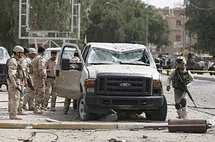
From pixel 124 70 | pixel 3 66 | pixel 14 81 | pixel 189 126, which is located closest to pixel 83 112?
pixel 124 70

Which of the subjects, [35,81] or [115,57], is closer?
[115,57]

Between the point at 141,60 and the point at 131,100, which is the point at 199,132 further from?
the point at 141,60

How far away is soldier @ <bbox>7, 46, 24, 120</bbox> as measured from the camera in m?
14.0

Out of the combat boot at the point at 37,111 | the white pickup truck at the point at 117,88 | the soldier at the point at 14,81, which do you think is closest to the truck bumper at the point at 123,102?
the white pickup truck at the point at 117,88

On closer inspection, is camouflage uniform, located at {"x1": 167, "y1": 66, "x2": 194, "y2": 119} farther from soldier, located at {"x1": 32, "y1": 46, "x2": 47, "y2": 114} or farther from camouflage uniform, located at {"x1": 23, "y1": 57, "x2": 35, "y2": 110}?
camouflage uniform, located at {"x1": 23, "y1": 57, "x2": 35, "y2": 110}

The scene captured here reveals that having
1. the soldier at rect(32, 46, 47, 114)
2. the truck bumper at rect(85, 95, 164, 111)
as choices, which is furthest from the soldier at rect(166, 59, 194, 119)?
the soldier at rect(32, 46, 47, 114)

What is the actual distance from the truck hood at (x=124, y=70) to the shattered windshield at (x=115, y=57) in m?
0.47

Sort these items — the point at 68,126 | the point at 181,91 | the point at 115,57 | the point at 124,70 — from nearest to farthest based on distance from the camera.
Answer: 1. the point at 68,126
2. the point at 124,70
3. the point at 181,91
4. the point at 115,57

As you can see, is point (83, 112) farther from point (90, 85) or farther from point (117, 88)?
point (117, 88)

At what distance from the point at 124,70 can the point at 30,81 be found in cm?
293

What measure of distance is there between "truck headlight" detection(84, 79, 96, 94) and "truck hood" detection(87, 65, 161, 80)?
14 centimetres

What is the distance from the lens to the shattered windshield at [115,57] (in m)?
15.1

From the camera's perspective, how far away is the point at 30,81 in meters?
15.8

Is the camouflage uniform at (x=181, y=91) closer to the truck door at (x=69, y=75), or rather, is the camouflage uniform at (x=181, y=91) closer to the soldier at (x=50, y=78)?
the truck door at (x=69, y=75)
